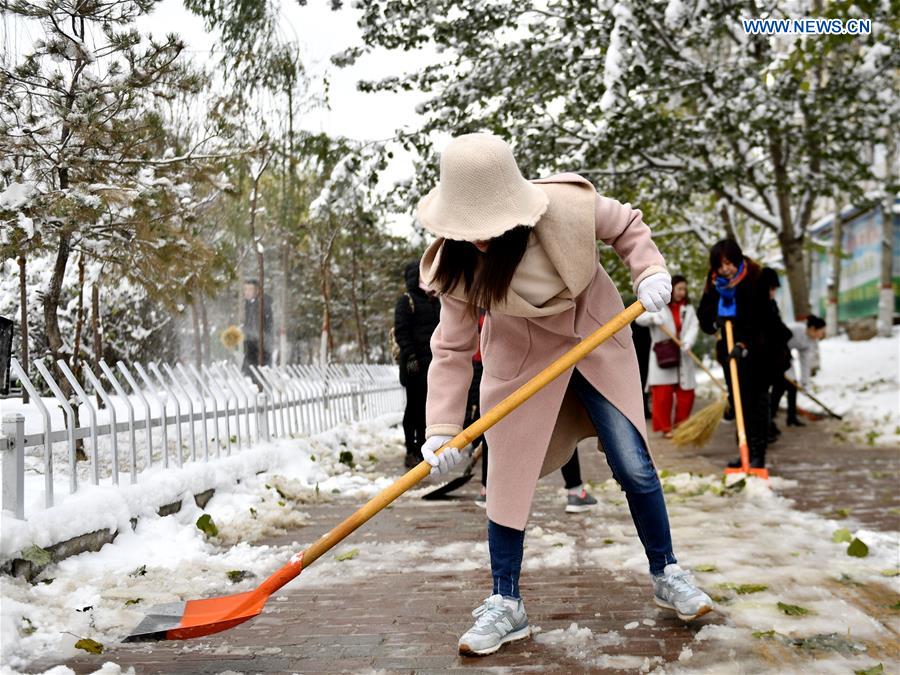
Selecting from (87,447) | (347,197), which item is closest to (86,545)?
(87,447)

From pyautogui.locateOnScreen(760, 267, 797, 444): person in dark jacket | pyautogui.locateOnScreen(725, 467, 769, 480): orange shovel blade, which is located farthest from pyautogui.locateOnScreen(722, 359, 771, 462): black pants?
pyautogui.locateOnScreen(725, 467, 769, 480): orange shovel blade

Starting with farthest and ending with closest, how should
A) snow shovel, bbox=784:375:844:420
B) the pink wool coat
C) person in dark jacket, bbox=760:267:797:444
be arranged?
1. snow shovel, bbox=784:375:844:420
2. person in dark jacket, bbox=760:267:797:444
3. the pink wool coat

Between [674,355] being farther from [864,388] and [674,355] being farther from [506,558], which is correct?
[506,558]

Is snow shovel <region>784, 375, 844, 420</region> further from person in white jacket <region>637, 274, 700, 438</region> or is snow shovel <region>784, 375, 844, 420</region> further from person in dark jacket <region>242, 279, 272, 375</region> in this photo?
person in dark jacket <region>242, 279, 272, 375</region>

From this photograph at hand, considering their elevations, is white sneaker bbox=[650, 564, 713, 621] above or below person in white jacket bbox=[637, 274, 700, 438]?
below

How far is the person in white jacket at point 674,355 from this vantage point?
9.73m

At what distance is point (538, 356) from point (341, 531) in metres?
0.94

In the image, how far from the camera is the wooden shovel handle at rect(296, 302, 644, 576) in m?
3.04

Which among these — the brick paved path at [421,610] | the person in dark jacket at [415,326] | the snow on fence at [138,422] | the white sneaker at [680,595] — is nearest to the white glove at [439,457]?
the brick paved path at [421,610]

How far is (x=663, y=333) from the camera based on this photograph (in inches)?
394

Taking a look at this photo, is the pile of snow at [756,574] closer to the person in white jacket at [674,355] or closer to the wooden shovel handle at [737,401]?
the wooden shovel handle at [737,401]

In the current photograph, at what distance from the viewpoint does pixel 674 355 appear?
31.7 feet

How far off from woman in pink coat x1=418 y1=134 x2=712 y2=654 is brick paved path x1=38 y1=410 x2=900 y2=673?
182mm

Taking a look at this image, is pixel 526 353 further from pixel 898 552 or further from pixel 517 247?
pixel 898 552
